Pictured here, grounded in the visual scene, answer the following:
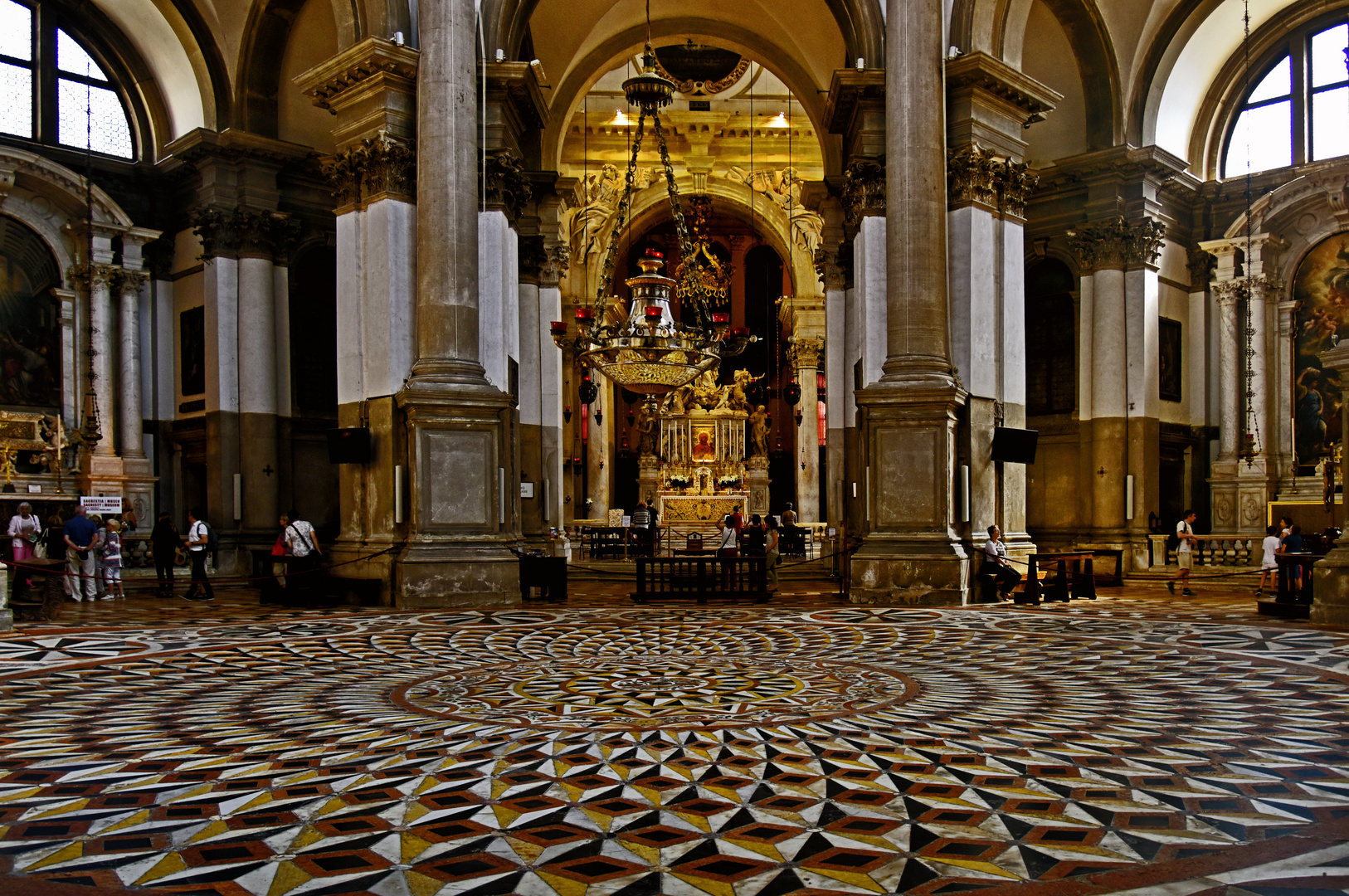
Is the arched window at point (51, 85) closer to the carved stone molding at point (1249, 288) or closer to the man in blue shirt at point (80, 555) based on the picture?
the man in blue shirt at point (80, 555)

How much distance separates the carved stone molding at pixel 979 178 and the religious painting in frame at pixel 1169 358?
23.1ft

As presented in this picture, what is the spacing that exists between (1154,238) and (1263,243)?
8.78 ft

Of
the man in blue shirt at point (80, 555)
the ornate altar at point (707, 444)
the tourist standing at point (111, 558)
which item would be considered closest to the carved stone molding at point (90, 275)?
the man in blue shirt at point (80, 555)

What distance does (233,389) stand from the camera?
18.3 meters

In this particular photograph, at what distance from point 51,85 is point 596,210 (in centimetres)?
1457

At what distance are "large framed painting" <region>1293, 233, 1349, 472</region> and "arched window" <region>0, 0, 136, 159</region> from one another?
23.3 m

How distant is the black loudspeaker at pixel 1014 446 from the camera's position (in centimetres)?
1364

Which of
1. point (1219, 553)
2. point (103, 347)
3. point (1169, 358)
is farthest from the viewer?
point (1169, 358)

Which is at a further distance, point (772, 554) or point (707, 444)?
point (707, 444)

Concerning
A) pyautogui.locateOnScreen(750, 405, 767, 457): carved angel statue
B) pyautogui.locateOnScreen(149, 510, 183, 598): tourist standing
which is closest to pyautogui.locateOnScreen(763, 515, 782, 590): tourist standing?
pyautogui.locateOnScreen(149, 510, 183, 598): tourist standing

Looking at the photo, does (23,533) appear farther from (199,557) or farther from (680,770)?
(680,770)

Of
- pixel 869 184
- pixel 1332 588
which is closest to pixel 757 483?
pixel 869 184

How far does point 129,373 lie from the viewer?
19656 millimetres

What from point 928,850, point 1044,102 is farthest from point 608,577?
point 928,850
